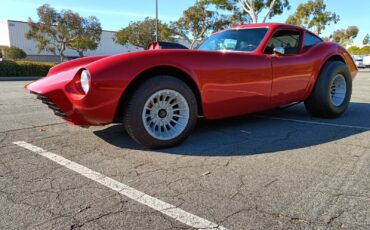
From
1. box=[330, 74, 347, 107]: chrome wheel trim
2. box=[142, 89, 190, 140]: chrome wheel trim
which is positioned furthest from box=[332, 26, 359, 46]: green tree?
box=[142, 89, 190, 140]: chrome wheel trim

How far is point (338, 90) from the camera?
5.34 m

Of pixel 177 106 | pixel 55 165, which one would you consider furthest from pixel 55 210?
pixel 177 106

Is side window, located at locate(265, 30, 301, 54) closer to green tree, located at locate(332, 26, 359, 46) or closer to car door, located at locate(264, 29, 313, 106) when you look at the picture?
car door, located at locate(264, 29, 313, 106)

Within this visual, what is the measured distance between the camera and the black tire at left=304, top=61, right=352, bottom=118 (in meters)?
4.80

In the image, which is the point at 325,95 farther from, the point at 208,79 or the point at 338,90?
the point at 208,79

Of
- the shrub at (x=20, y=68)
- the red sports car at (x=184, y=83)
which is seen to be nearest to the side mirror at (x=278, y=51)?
the red sports car at (x=184, y=83)

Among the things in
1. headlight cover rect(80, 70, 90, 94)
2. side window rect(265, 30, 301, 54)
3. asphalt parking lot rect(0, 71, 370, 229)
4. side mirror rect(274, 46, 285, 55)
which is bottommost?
asphalt parking lot rect(0, 71, 370, 229)

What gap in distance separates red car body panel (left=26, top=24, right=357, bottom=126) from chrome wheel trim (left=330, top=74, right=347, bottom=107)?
597 mm

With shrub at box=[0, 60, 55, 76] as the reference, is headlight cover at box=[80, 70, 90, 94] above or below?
above

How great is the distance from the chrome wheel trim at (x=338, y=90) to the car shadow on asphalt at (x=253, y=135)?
29cm

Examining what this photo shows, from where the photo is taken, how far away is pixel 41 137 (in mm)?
3787

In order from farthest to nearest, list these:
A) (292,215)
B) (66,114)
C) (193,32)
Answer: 1. (193,32)
2. (66,114)
3. (292,215)

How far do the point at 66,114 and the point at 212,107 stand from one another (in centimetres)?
149

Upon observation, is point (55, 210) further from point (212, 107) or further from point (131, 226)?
point (212, 107)
